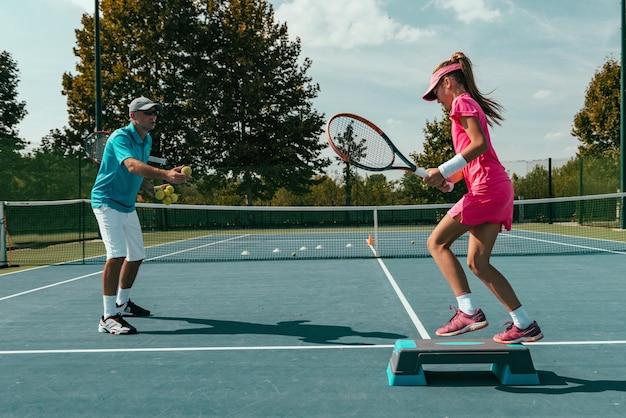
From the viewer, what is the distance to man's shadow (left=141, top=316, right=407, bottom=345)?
4406mm

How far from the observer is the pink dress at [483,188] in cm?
342

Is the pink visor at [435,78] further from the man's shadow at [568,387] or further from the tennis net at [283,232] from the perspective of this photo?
the tennis net at [283,232]

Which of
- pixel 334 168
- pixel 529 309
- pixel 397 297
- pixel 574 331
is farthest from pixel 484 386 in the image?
pixel 334 168

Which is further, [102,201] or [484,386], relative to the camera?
[102,201]

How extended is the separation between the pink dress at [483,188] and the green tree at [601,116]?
27.9 meters

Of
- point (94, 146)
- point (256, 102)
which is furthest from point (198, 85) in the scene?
point (94, 146)

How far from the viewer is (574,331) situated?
4.47 m

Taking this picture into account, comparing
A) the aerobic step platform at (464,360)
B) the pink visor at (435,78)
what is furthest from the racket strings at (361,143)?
the aerobic step platform at (464,360)

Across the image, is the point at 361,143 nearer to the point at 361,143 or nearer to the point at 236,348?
the point at 361,143

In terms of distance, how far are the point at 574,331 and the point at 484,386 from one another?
5.61 feet

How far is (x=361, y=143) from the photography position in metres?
4.23

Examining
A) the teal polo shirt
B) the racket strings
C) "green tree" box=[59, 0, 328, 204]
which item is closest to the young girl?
the racket strings

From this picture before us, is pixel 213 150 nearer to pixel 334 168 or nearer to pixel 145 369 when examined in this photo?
pixel 334 168

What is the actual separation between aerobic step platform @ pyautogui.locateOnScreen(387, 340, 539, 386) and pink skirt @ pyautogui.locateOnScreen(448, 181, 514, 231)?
0.75 m
